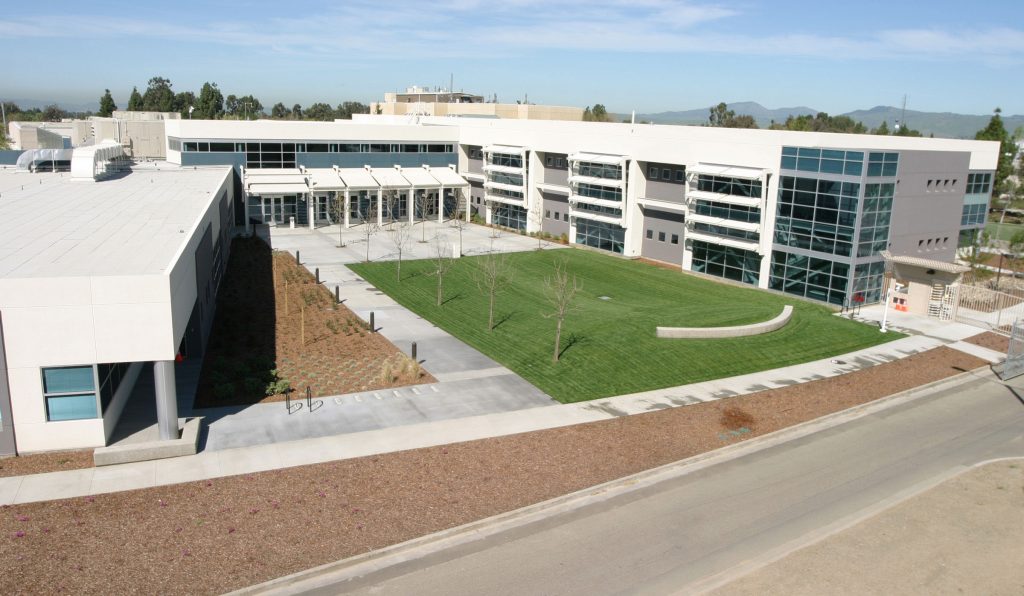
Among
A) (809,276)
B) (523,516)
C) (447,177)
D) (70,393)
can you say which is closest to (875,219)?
(809,276)

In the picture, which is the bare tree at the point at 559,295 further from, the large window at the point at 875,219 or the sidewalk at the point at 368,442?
the large window at the point at 875,219

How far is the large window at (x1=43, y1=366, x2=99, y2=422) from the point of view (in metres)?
18.7

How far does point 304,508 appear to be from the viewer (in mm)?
16750

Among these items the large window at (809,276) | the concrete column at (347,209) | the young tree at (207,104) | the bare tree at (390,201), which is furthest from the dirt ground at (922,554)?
the young tree at (207,104)

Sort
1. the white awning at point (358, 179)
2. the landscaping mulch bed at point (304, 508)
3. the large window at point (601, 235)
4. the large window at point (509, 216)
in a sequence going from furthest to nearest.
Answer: the large window at point (509, 216) < the white awning at point (358, 179) < the large window at point (601, 235) < the landscaping mulch bed at point (304, 508)

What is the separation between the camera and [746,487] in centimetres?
1892

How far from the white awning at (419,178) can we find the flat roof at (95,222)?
2069 cm

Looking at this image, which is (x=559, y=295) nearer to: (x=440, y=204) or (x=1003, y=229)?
(x=440, y=204)

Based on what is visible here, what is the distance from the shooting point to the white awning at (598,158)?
164 ft

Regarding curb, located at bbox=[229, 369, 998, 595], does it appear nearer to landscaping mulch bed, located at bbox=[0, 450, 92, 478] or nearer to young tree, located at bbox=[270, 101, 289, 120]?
landscaping mulch bed, located at bbox=[0, 450, 92, 478]

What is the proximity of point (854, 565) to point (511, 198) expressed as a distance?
158 ft

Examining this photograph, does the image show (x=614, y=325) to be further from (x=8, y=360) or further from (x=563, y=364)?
(x=8, y=360)

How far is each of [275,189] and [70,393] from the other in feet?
131

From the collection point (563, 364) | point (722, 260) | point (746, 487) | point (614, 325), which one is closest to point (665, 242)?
point (722, 260)
